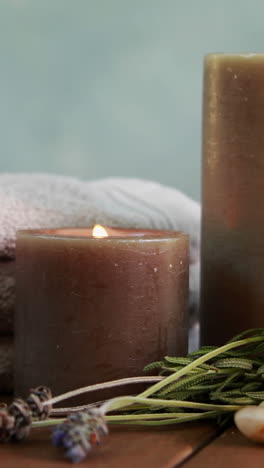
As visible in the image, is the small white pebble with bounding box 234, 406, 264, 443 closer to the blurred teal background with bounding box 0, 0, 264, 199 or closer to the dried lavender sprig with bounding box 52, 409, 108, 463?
the dried lavender sprig with bounding box 52, 409, 108, 463

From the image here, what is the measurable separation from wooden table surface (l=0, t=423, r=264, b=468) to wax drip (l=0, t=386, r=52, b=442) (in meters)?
0.02

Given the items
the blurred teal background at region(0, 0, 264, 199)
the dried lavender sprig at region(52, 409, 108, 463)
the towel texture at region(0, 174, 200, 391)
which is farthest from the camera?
the blurred teal background at region(0, 0, 264, 199)

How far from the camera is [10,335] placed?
0.63 metres

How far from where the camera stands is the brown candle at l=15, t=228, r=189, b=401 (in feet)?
1.69

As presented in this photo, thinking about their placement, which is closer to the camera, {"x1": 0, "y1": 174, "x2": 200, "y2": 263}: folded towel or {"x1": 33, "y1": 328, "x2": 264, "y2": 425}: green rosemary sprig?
{"x1": 33, "y1": 328, "x2": 264, "y2": 425}: green rosemary sprig

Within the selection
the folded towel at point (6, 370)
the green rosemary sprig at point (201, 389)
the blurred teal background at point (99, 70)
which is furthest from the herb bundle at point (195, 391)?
the blurred teal background at point (99, 70)

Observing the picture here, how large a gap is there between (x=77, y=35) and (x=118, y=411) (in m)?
0.78

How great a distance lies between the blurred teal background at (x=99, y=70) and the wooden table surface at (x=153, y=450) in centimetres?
76

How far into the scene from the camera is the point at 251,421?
1.49 feet

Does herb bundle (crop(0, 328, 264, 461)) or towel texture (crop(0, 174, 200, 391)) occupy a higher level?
towel texture (crop(0, 174, 200, 391))

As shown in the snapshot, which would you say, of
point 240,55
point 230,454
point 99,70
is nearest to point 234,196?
point 240,55

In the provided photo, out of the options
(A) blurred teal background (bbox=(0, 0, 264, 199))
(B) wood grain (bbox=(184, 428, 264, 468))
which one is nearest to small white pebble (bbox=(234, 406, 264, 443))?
(B) wood grain (bbox=(184, 428, 264, 468))

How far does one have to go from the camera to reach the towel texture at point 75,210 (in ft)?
Answer: 2.04

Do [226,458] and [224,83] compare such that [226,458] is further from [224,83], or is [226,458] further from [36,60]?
[36,60]
